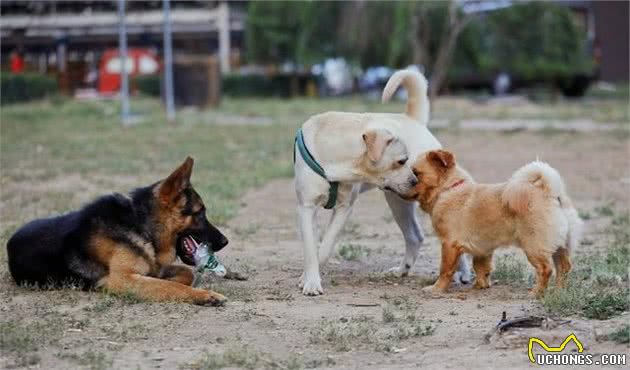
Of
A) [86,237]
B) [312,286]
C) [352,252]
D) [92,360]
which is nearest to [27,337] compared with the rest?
[92,360]

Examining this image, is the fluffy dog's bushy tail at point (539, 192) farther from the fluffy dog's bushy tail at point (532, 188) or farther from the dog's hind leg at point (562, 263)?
the dog's hind leg at point (562, 263)

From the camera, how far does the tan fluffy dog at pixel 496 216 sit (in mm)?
7188

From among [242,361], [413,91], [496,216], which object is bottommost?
[242,361]

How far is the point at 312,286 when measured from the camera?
7535 millimetres

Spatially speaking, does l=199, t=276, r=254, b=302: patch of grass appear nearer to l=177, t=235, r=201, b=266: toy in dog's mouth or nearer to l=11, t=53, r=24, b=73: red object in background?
l=177, t=235, r=201, b=266: toy in dog's mouth

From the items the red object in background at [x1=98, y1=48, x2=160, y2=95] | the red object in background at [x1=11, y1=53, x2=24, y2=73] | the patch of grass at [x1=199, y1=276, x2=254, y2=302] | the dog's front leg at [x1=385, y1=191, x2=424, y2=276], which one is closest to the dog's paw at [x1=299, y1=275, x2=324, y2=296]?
the patch of grass at [x1=199, y1=276, x2=254, y2=302]

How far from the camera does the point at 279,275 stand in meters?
8.31

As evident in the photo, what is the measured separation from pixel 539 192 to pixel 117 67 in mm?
37456

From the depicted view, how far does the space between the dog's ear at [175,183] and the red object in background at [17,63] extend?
82.8ft

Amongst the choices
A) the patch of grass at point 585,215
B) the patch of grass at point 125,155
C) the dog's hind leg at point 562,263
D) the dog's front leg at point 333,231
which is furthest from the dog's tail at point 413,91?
the patch of grass at point 585,215

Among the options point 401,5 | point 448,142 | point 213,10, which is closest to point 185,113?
point 448,142

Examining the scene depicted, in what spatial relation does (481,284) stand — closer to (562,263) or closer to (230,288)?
(562,263)

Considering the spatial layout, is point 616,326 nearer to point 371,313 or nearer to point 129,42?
point 371,313

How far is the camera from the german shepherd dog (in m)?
7.26
